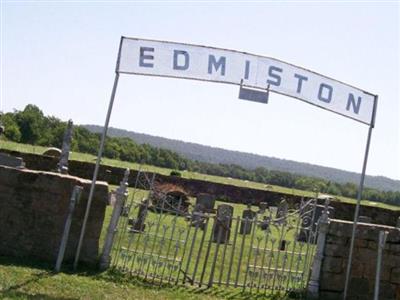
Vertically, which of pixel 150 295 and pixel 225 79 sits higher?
pixel 225 79

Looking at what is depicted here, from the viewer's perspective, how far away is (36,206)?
10.0 metres

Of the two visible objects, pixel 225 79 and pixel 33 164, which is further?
pixel 33 164

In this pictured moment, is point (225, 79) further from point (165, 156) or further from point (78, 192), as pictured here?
point (165, 156)

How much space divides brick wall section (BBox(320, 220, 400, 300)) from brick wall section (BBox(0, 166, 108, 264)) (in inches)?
148

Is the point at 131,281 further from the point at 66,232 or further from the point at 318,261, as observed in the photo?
the point at 318,261

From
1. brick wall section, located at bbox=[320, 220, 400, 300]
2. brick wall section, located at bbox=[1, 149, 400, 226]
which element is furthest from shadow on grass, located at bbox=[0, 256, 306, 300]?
brick wall section, located at bbox=[1, 149, 400, 226]

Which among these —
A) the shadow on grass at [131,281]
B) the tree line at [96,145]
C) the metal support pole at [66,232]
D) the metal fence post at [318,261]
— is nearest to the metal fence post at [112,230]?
the shadow on grass at [131,281]

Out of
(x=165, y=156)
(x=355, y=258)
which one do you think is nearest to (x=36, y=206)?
(x=355, y=258)

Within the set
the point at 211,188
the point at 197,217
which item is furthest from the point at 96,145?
the point at 197,217

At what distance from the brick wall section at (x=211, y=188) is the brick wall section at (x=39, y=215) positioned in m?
18.8

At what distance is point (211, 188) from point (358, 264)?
27.4 m

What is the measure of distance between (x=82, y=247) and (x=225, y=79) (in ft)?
11.6

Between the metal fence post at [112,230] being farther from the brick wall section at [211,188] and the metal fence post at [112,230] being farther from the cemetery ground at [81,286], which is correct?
the brick wall section at [211,188]

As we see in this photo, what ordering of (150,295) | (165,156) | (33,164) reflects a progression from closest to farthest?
(150,295)
(33,164)
(165,156)
